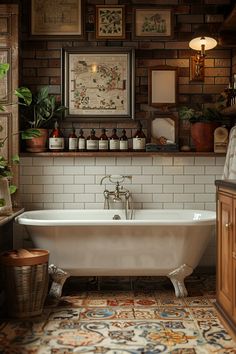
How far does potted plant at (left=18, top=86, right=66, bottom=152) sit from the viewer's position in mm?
5012

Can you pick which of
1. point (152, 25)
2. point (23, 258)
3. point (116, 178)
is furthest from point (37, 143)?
point (152, 25)

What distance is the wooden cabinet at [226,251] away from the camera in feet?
10.8

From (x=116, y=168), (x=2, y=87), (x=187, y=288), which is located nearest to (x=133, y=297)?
(x=187, y=288)

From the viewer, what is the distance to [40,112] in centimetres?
505

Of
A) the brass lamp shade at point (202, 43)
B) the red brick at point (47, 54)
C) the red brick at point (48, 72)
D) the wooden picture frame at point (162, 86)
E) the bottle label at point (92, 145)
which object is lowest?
the bottle label at point (92, 145)

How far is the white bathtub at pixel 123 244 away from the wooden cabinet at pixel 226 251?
1.67 ft

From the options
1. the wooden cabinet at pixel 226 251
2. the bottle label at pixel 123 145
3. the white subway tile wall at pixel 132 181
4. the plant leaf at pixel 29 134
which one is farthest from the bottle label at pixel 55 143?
the wooden cabinet at pixel 226 251

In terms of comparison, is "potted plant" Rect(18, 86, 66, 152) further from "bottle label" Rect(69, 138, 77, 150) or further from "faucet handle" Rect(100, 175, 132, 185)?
"faucet handle" Rect(100, 175, 132, 185)

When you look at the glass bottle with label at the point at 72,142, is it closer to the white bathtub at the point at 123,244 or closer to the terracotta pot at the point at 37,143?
the terracotta pot at the point at 37,143

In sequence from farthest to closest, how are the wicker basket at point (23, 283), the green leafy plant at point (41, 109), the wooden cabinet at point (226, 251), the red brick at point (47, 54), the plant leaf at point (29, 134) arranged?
the red brick at point (47, 54), the green leafy plant at point (41, 109), the plant leaf at point (29, 134), the wicker basket at point (23, 283), the wooden cabinet at point (226, 251)

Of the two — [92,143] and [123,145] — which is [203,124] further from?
[92,143]

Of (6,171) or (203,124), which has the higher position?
(203,124)

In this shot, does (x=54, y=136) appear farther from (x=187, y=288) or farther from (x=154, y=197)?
(x=187, y=288)

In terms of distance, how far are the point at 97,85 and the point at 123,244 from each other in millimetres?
1862
